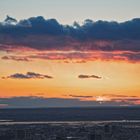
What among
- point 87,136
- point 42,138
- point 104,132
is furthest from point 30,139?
point 104,132

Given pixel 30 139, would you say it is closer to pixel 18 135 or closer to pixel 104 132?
pixel 18 135

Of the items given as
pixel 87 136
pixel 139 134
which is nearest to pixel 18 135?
pixel 87 136

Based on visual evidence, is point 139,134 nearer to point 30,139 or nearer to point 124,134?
point 124,134

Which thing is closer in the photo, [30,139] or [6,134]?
[30,139]

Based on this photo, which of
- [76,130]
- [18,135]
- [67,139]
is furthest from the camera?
[76,130]

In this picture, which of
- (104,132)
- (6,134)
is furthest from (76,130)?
(6,134)

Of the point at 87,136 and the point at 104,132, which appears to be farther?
the point at 104,132

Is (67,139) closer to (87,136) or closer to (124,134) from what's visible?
(87,136)

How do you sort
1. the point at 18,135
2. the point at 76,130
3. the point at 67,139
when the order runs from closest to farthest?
the point at 67,139
the point at 18,135
the point at 76,130
